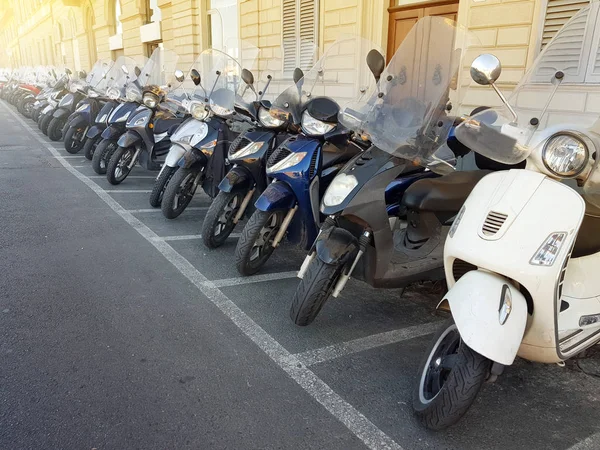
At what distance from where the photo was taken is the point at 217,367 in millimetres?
2457

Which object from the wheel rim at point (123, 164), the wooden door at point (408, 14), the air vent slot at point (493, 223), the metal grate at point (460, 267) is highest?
the wooden door at point (408, 14)

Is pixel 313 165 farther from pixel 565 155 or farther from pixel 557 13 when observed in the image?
pixel 557 13

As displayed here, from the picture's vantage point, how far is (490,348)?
1.75 metres

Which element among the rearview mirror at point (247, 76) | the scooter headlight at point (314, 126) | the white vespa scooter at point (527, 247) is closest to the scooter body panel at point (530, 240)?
the white vespa scooter at point (527, 247)

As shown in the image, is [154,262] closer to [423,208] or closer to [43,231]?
[43,231]

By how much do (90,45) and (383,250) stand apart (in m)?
27.2

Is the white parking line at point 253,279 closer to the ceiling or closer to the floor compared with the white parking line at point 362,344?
closer to the ceiling

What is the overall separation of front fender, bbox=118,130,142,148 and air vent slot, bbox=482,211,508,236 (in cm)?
508

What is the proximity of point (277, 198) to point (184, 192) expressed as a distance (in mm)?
1906

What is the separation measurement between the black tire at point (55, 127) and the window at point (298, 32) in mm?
5120

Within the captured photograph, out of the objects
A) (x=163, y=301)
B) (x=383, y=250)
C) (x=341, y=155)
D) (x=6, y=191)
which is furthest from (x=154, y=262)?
(x=6, y=191)

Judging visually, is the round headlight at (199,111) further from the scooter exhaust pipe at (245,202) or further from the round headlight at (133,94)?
the round headlight at (133,94)

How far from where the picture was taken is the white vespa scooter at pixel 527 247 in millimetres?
1840

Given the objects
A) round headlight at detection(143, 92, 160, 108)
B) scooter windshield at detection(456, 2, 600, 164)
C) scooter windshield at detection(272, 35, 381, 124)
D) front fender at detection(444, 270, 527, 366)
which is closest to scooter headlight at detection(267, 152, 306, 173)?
scooter windshield at detection(272, 35, 381, 124)
